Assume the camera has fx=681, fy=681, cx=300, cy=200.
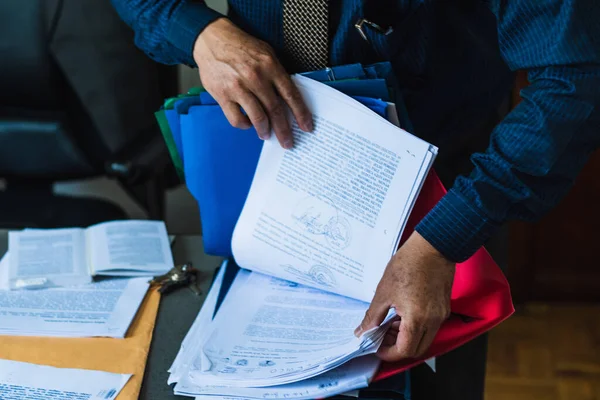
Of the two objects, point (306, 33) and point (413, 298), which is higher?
point (306, 33)

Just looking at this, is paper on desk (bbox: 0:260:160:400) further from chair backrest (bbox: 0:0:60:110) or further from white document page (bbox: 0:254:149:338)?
chair backrest (bbox: 0:0:60:110)

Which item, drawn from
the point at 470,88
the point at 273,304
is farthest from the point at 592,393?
the point at 273,304

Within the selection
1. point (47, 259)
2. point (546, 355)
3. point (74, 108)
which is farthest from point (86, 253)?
point (546, 355)

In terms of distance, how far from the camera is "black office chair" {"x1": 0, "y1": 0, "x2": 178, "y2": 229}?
146 cm

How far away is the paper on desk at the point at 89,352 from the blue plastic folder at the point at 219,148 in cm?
19

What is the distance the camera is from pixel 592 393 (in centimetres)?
187

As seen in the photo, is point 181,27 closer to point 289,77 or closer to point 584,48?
point 289,77

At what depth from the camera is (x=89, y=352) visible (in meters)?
0.81

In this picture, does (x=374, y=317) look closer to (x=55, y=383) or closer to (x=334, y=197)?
(x=334, y=197)

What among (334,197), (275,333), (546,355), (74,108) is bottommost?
(546,355)

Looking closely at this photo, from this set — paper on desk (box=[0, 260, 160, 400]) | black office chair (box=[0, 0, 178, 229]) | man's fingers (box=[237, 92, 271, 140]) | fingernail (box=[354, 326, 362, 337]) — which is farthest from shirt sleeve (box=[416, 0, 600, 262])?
black office chair (box=[0, 0, 178, 229])

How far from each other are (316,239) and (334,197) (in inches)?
2.3

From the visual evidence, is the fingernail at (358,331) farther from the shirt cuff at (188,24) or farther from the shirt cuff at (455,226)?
the shirt cuff at (188,24)

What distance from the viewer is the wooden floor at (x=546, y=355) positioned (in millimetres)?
1879
